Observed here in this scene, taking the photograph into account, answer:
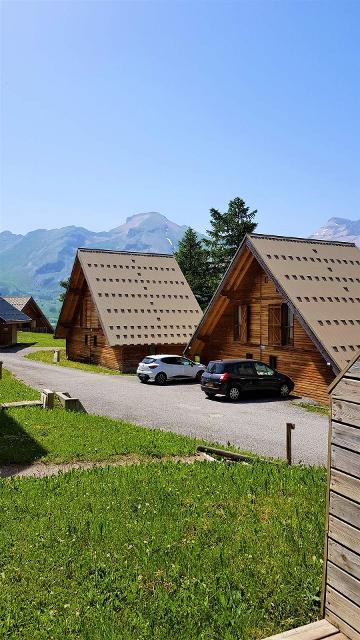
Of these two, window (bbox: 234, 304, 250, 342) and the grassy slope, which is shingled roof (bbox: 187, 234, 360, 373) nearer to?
window (bbox: 234, 304, 250, 342)

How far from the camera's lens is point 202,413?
20062 millimetres

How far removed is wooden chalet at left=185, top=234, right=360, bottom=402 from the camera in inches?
909

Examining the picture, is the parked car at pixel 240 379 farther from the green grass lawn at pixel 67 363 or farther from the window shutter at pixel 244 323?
the green grass lawn at pixel 67 363

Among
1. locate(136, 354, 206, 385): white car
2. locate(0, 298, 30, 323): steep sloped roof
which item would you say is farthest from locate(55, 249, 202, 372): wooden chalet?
locate(0, 298, 30, 323): steep sloped roof

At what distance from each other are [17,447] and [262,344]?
16.5m

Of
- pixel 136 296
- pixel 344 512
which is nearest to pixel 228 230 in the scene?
pixel 136 296

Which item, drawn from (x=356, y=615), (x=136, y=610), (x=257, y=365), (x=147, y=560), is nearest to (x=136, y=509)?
(x=147, y=560)

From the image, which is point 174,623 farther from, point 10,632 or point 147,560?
point 10,632

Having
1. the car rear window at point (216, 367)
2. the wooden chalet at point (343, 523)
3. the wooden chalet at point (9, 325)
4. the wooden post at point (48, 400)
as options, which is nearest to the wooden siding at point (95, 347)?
the car rear window at point (216, 367)

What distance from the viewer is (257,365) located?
2402 cm

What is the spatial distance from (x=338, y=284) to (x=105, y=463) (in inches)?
711

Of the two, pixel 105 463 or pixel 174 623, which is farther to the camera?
pixel 105 463

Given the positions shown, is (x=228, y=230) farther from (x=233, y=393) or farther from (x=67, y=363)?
(x=233, y=393)

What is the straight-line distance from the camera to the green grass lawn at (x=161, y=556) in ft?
19.9
